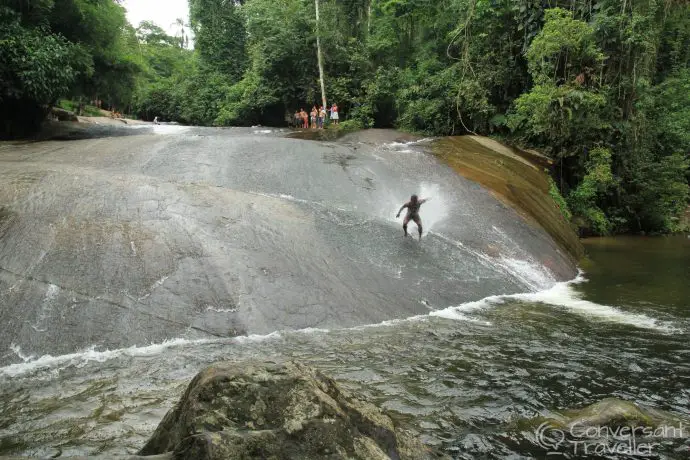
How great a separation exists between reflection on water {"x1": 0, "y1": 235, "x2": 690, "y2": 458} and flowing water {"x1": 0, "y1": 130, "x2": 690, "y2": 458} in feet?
0.10

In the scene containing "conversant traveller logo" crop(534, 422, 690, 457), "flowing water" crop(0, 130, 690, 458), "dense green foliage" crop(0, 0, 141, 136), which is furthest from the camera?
"dense green foliage" crop(0, 0, 141, 136)

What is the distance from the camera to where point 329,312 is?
8.45 m

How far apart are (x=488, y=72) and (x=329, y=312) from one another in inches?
698

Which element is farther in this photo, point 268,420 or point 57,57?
point 57,57

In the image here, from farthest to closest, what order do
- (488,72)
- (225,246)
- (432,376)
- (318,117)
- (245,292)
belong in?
(318,117)
(488,72)
(225,246)
(245,292)
(432,376)

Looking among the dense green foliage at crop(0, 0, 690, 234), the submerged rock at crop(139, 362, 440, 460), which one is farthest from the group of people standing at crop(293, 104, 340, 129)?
the submerged rock at crop(139, 362, 440, 460)

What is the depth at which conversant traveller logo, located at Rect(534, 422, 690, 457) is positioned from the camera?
461cm

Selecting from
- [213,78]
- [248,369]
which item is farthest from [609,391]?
[213,78]

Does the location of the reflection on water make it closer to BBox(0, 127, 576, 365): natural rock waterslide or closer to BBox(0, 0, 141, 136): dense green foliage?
BBox(0, 127, 576, 365): natural rock waterslide

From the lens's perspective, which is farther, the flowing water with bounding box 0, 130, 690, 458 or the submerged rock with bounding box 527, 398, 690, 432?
the flowing water with bounding box 0, 130, 690, 458

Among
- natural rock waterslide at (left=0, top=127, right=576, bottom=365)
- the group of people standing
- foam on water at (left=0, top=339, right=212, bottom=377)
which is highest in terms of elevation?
the group of people standing

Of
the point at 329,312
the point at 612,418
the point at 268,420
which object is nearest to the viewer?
the point at 268,420

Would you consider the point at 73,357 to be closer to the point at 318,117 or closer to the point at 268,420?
the point at 268,420

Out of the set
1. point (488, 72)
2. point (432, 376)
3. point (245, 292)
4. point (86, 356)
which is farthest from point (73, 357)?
point (488, 72)
